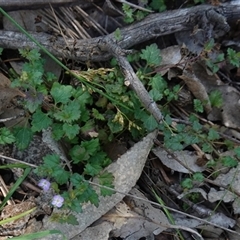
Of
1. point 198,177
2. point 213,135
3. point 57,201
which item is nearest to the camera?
point 57,201

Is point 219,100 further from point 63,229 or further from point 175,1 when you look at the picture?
point 63,229

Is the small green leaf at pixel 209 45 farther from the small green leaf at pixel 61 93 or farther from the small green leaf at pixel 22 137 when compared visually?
the small green leaf at pixel 22 137

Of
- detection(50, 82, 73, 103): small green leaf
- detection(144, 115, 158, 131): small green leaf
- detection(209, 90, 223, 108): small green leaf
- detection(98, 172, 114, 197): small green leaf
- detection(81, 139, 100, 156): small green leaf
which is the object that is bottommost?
detection(209, 90, 223, 108): small green leaf

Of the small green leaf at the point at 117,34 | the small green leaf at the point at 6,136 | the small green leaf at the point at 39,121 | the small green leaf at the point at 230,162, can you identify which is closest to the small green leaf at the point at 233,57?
the small green leaf at the point at 230,162

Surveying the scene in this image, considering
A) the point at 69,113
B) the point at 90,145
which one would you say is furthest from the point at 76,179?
the point at 69,113

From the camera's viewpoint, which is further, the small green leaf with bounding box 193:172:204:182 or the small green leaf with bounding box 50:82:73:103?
the small green leaf with bounding box 193:172:204:182

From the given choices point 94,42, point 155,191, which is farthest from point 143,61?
point 155,191

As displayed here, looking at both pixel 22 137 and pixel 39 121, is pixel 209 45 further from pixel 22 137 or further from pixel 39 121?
pixel 22 137

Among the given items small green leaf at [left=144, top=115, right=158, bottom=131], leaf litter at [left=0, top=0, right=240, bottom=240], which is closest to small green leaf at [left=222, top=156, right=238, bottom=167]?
leaf litter at [left=0, top=0, right=240, bottom=240]

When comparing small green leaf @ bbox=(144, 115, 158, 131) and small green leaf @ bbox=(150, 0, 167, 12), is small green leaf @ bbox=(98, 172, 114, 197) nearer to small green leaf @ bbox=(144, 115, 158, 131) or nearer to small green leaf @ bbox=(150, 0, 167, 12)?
small green leaf @ bbox=(144, 115, 158, 131)

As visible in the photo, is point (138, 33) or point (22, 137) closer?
point (22, 137)
